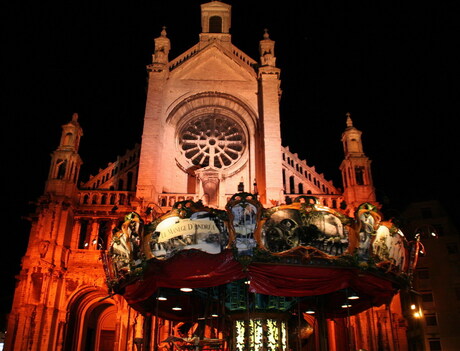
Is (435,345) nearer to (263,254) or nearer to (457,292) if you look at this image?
(457,292)

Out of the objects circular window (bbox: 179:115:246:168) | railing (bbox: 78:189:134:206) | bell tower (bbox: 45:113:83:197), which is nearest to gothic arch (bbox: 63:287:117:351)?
railing (bbox: 78:189:134:206)

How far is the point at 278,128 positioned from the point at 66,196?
12108 millimetres

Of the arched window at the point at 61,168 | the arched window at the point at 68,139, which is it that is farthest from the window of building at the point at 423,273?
the arched window at the point at 68,139

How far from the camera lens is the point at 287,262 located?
492 inches

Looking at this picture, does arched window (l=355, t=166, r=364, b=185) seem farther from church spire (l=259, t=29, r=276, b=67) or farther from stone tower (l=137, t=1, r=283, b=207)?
church spire (l=259, t=29, r=276, b=67)

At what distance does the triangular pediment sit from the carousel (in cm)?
1725

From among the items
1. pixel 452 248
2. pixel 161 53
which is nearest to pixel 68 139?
pixel 161 53

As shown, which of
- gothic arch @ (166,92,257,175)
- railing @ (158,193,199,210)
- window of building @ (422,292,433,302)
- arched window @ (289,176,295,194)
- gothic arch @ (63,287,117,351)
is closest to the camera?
gothic arch @ (63,287,117,351)

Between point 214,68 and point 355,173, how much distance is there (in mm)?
11505

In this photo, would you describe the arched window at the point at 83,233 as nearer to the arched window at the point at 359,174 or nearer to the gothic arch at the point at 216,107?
the gothic arch at the point at 216,107

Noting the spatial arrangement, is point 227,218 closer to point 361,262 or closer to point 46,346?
point 361,262

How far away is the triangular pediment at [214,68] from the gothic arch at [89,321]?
14135 millimetres

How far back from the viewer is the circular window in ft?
92.9

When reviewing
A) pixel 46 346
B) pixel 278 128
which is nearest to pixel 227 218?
pixel 46 346
